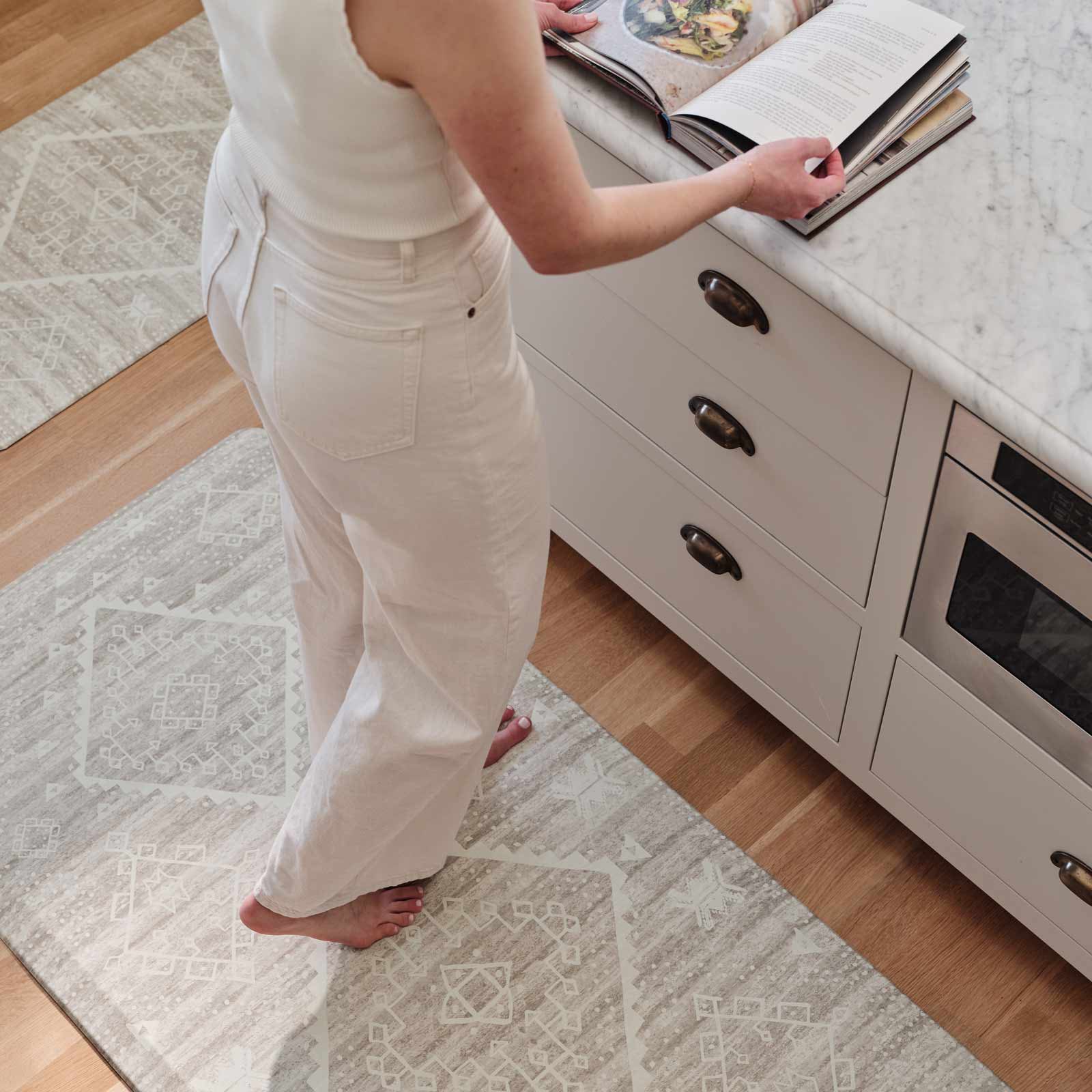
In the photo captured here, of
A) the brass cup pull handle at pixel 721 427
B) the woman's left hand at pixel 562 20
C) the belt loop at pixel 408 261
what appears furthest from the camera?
the brass cup pull handle at pixel 721 427

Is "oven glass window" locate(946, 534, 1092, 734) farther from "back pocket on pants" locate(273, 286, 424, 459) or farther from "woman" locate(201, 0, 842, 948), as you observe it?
"back pocket on pants" locate(273, 286, 424, 459)

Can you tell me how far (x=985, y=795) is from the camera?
1.47 meters

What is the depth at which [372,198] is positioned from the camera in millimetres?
967

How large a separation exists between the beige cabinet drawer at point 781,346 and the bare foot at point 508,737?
0.60 meters

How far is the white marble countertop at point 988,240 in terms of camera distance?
112cm

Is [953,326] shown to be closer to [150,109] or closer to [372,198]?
[372,198]

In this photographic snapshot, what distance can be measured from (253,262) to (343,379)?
0.38ft

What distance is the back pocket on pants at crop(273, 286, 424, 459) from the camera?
106 cm

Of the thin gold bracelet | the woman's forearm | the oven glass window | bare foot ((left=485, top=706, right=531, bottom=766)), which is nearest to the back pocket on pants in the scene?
the woman's forearm

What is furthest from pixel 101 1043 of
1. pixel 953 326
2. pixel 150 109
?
pixel 150 109

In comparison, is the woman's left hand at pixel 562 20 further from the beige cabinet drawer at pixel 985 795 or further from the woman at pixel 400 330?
the beige cabinet drawer at pixel 985 795

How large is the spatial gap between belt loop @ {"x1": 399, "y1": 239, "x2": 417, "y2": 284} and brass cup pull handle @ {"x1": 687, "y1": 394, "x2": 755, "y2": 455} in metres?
0.51

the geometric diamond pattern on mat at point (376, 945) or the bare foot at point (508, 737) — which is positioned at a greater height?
the bare foot at point (508, 737)

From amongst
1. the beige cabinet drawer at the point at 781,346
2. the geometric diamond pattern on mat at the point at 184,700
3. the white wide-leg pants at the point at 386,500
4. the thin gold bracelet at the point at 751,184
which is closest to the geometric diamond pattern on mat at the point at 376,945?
the geometric diamond pattern on mat at the point at 184,700
